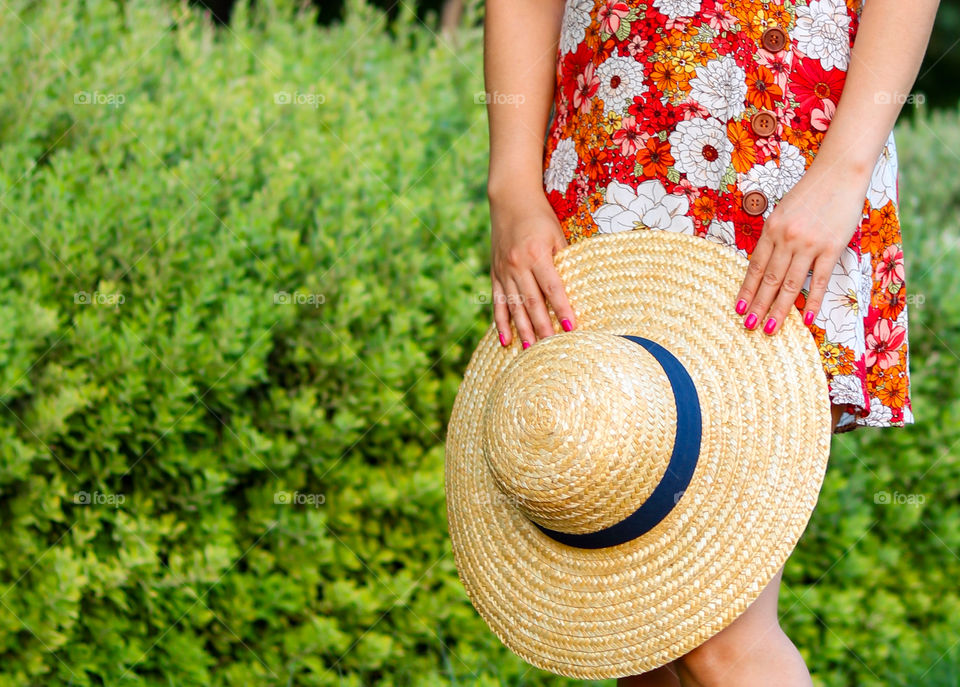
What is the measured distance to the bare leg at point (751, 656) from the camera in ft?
4.72

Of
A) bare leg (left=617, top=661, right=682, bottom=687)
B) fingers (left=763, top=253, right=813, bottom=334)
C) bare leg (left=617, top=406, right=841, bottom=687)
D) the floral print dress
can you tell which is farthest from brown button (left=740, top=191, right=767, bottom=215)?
bare leg (left=617, top=661, right=682, bottom=687)

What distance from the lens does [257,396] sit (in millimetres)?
3006

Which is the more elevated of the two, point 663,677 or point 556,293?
point 556,293

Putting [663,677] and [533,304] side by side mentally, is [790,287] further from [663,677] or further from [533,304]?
[663,677]

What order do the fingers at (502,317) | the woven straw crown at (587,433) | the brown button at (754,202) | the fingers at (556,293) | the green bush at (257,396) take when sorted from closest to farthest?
the woven straw crown at (587,433), the brown button at (754,202), the fingers at (556,293), the fingers at (502,317), the green bush at (257,396)

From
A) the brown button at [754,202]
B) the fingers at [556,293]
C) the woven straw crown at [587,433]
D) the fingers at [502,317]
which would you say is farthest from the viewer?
the fingers at [502,317]

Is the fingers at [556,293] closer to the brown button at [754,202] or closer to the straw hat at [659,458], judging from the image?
the straw hat at [659,458]

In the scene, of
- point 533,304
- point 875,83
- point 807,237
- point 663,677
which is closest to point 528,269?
point 533,304

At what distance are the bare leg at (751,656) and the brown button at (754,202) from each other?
0.53 m

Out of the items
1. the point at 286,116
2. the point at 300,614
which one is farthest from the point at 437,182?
the point at 300,614

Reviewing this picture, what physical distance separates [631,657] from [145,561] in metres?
1.59

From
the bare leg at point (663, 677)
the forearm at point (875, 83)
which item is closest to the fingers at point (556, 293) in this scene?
the forearm at point (875, 83)

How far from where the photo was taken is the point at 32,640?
2.61 m

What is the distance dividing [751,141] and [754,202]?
95 mm
